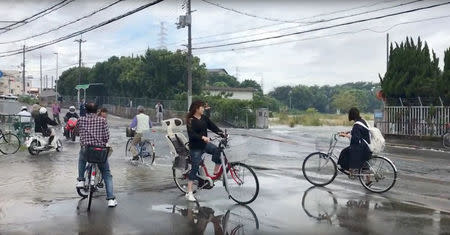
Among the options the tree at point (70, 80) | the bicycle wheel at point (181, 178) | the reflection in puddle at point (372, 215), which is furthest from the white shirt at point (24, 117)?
the tree at point (70, 80)

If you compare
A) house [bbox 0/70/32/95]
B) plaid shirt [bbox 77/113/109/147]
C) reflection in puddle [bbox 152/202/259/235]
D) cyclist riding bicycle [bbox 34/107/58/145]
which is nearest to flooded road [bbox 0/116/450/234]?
reflection in puddle [bbox 152/202/259/235]

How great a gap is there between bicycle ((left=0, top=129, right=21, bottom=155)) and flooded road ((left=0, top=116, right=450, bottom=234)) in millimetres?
3848

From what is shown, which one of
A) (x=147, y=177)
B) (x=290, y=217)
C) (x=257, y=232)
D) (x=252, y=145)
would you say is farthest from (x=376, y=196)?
(x=252, y=145)

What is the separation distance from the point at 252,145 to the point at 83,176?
1196 centimetres

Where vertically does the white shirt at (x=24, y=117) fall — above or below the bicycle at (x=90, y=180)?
above

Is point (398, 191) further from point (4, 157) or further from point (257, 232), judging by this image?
point (4, 157)

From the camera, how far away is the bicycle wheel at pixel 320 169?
9484 mm

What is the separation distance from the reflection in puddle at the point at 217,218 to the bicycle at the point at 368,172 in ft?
8.72

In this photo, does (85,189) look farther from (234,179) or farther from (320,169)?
(320,169)

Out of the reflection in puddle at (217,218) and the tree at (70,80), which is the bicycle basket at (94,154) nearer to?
the reflection in puddle at (217,218)

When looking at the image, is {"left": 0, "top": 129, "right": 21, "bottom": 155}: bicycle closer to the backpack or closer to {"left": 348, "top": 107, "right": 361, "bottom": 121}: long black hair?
{"left": 348, "top": 107, "right": 361, "bottom": 121}: long black hair

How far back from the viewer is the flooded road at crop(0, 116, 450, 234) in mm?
6281

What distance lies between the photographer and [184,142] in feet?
29.0

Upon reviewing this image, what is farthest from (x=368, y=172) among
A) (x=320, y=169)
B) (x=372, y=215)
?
(x=372, y=215)
